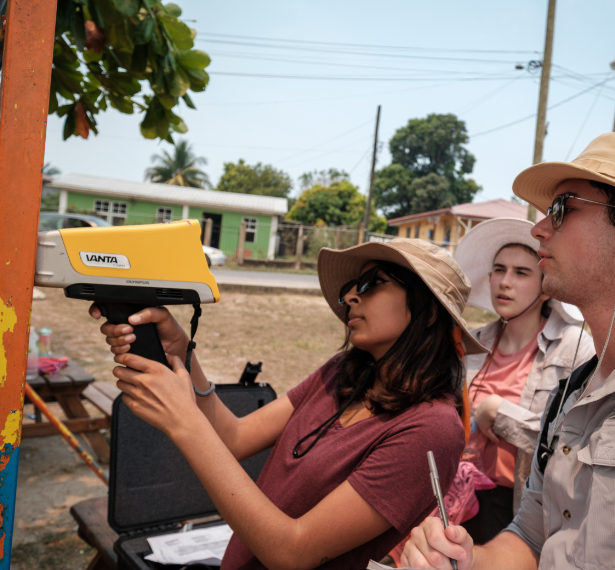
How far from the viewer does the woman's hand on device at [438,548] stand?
102cm

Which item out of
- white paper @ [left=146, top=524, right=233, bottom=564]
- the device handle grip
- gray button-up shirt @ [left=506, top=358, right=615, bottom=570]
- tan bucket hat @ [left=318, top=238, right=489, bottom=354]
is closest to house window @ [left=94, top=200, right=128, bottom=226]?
white paper @ [left=146, top=524, right=233, bottom=564]

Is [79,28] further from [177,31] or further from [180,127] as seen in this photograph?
[180,127]

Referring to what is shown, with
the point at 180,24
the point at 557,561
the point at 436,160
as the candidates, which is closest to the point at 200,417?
the point at 557,561

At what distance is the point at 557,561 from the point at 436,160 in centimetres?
5109

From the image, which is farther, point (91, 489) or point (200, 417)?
point (91, 489)

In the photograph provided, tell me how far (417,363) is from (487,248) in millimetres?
1484

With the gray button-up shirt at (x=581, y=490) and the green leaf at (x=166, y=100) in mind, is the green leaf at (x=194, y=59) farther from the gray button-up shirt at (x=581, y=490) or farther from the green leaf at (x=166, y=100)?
the gray button-up shirt at (x=581, y=490)

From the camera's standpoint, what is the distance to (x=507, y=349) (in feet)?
8.36

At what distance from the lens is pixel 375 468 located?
1.29 meters

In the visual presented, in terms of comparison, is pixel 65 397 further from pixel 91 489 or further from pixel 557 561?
pixel 557 561

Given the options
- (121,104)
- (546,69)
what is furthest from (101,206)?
(121,104)

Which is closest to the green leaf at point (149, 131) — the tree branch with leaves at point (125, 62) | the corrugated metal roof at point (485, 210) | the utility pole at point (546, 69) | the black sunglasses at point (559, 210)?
the tree branch with leaves at point (125, 62)

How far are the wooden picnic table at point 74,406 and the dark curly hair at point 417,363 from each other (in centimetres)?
289

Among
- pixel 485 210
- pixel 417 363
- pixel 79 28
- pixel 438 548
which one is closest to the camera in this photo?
pixel 438 548
